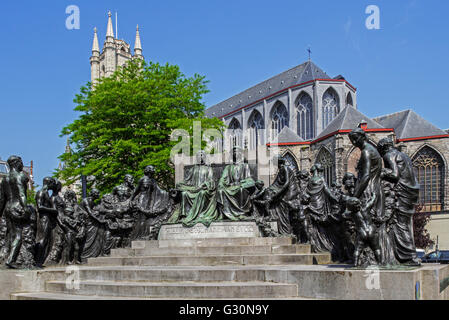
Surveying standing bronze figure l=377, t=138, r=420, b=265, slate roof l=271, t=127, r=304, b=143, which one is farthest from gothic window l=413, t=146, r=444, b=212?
standing bronze figure l=377, t=138, r=420, b=265

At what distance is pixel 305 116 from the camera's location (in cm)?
6712

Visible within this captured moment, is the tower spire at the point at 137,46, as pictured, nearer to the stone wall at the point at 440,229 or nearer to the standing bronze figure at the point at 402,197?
the stone wall at the point at 440,229

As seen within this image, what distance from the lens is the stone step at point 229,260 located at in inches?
358

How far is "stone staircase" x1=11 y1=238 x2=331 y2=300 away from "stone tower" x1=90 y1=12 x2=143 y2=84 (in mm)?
81242

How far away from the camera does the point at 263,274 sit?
7258 mm

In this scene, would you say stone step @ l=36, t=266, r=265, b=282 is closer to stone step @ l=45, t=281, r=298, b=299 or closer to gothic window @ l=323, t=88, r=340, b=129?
stone step @ l=45, t=281, r=298, b=299

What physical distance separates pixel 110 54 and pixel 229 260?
284ft

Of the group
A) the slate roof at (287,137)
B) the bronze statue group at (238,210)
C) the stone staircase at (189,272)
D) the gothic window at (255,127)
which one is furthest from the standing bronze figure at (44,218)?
the gothic window at (255,127)

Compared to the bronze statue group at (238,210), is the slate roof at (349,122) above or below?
above

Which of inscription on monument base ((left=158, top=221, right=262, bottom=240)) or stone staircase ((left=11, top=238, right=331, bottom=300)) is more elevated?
inscription on monument base ((left=158, top=221, right=262, bottom=240))

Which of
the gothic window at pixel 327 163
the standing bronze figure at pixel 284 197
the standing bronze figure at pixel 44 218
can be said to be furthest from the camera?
the gothic window at pixel 327 163

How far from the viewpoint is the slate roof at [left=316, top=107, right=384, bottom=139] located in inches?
2028

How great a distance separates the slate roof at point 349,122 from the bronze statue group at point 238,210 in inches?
1662

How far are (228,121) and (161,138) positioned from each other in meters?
58.1
